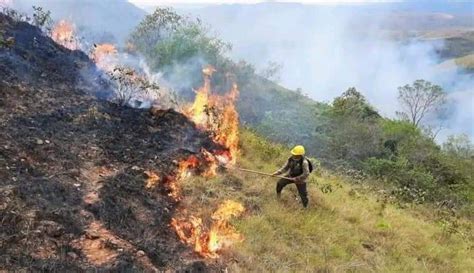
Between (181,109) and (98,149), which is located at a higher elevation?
(181,109)

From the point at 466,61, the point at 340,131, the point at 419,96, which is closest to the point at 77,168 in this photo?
the point at 340,131

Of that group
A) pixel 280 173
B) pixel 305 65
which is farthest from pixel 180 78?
pixel 305 65

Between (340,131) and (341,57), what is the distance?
105 metres

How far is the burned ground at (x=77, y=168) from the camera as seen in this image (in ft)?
19.7

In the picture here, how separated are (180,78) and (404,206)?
13.2m

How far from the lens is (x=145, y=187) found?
8.28 metres

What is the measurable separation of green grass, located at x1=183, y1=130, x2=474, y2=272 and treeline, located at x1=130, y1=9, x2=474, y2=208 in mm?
5821

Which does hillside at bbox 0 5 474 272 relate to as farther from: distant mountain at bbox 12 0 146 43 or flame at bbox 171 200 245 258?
distant mountain at bbox 12 0 146 43

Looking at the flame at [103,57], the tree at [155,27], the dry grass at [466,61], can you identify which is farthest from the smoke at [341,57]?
the flame at [103,57]

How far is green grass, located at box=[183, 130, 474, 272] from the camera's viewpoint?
787cm

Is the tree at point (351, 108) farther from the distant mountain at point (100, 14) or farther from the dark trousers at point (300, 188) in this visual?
the dark trousers at point (300, 188)

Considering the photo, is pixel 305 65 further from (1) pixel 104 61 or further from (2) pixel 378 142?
(1) pixel 104 61

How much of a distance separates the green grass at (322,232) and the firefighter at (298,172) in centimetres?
27

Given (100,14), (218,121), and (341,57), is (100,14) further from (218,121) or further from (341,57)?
(341,57)
